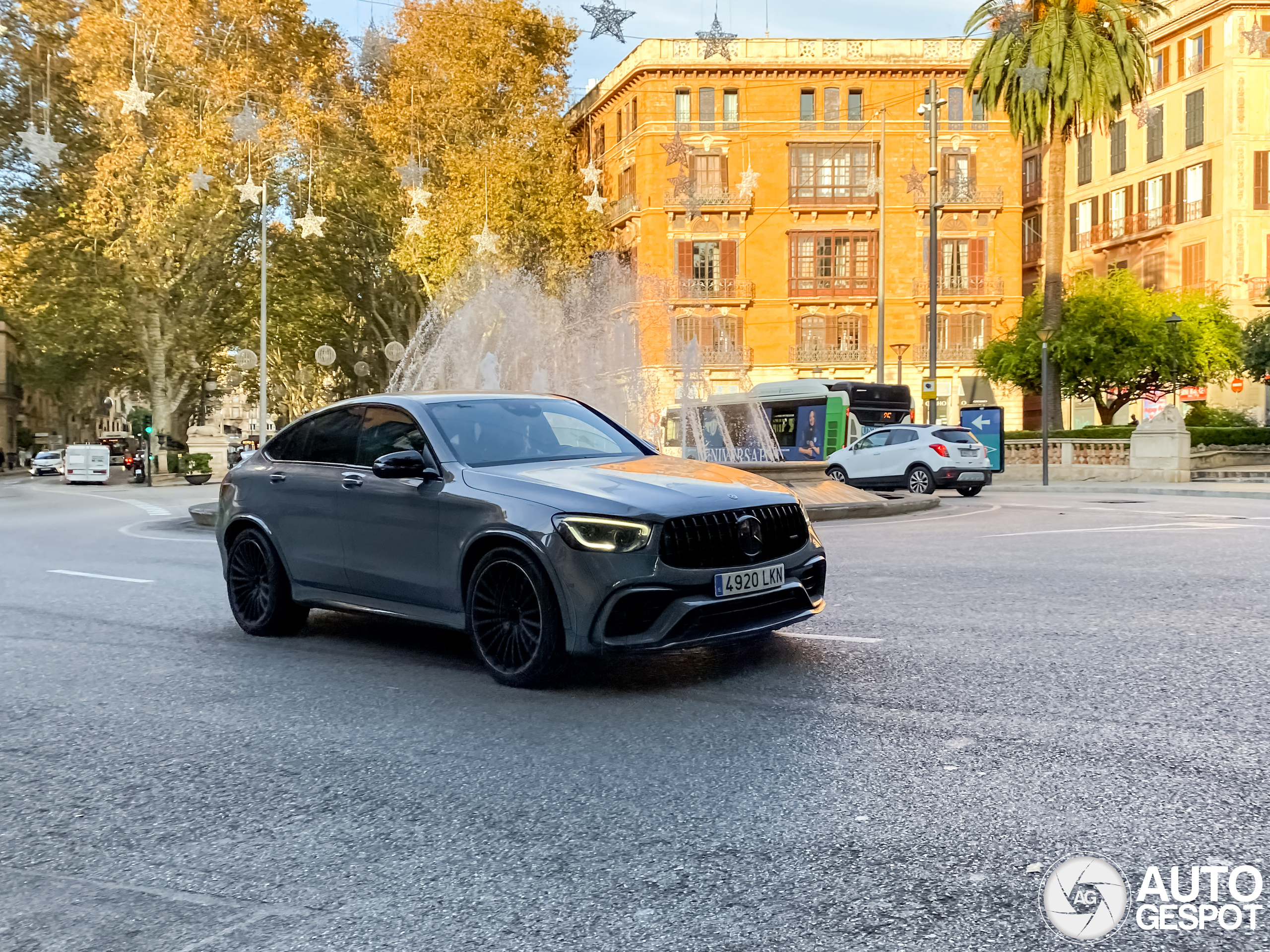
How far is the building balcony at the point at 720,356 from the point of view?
57875mm

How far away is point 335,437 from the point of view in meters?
7.77

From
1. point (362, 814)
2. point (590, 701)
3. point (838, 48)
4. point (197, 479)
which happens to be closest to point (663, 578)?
point (590, 701)

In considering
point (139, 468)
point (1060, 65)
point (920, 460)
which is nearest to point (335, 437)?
point (920, 460)

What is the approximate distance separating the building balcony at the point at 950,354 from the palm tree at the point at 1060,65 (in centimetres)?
1930

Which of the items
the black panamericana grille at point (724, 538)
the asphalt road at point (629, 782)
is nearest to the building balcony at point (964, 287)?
the asphalt road at point (629, 782)

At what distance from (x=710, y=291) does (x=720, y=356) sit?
9.69 feet

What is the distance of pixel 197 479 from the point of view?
4375 cm

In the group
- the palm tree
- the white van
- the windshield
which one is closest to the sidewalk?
the palm tree

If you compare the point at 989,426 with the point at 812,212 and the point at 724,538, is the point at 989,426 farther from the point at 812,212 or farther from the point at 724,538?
the point at 724,538

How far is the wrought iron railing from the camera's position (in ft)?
190

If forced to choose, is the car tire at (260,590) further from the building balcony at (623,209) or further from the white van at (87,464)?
→ the building balcony at (623,209)

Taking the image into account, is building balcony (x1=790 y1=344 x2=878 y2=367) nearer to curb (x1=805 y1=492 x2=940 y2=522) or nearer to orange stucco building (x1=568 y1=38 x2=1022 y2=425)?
orange stucco building (x1=568 y1=38 x2=1022 y2=425)

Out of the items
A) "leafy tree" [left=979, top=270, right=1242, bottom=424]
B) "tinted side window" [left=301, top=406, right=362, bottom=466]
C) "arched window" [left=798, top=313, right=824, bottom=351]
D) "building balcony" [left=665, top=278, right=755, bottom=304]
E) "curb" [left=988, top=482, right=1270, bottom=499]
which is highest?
"building balcony" [left=665, top=278, right=755, bottom=304]

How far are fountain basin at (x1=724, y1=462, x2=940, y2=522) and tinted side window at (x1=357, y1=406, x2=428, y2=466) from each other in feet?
36.3
